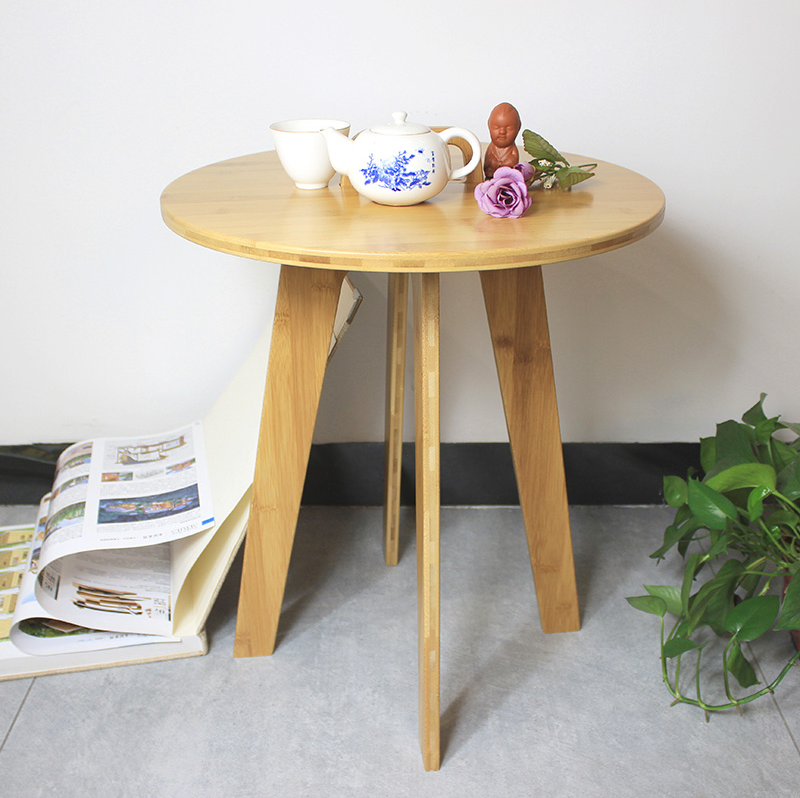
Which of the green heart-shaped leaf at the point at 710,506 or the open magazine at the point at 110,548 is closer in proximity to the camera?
the green heart-shaped leaf at the point at 710,506

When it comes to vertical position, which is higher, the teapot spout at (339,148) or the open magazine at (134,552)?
the teapot spout at (339,148)

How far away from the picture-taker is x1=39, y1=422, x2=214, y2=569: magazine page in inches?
51.2

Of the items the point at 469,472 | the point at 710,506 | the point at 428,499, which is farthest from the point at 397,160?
the point at 469,472

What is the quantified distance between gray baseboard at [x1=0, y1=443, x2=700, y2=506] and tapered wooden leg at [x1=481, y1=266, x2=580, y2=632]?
1.26 feet

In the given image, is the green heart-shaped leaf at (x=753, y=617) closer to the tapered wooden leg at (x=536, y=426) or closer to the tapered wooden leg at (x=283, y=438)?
the tapered wooden leg at (x=536, y=426)

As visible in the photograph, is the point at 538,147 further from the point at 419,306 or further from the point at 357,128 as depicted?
the point at 357,128

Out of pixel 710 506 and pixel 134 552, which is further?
pixel 134 552

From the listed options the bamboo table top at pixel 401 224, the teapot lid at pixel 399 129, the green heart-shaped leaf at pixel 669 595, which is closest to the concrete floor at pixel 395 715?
the green heart-shaped leaf at pixel 669 595

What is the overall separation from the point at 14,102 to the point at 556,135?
97 cm

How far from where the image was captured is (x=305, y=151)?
1045 mm

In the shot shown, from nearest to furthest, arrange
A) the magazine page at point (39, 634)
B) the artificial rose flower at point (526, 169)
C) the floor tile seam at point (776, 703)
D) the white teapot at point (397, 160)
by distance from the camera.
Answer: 1. the white teapot at point (397, 160)
2. the artificial rose flower at point (526, 169)
3. the floor tile seam at point (776, 703)
4. the magazine page at point (39, 634)

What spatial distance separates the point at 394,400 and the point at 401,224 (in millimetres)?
498

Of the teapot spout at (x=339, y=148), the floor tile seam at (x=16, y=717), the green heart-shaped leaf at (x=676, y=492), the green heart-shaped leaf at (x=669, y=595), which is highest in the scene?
the teapot spout at (x=339, y=148)

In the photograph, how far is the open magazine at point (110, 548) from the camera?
4.23 ft
